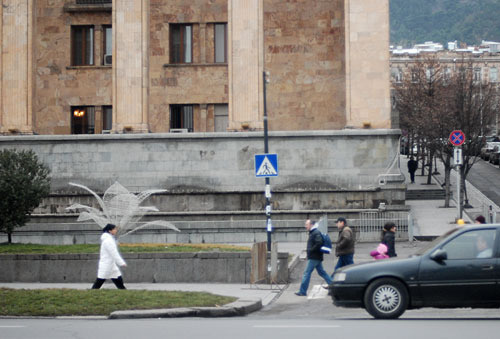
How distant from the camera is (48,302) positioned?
1866 cm

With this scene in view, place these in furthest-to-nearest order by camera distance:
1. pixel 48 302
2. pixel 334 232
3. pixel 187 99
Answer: pixel 187 99
pixel 334 232
pixel 48 302

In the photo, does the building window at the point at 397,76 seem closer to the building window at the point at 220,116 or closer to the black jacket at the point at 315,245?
the building window at the point at 220,116

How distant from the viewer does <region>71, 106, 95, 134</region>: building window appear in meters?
46.5

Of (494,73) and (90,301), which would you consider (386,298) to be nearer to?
(90,301)

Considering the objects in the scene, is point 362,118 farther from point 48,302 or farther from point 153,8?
point 48,302

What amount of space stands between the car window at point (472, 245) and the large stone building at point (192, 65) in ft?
71.8

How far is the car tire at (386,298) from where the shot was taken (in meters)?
16.5

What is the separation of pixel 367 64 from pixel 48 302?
908 inches

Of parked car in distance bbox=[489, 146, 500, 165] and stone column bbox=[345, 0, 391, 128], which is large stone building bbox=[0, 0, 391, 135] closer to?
stone column bbox=[345, 0, 391, 128]

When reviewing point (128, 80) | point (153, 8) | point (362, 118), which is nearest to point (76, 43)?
point (153, 8)

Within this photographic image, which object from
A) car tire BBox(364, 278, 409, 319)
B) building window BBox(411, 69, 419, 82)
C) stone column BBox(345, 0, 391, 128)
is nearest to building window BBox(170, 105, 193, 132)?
stone column BBox(345, 0, 391, 128)

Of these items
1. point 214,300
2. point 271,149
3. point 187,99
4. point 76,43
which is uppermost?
point 76,43

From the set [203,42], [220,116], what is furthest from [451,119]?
[203,42]

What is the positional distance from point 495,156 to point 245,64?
130 ft
